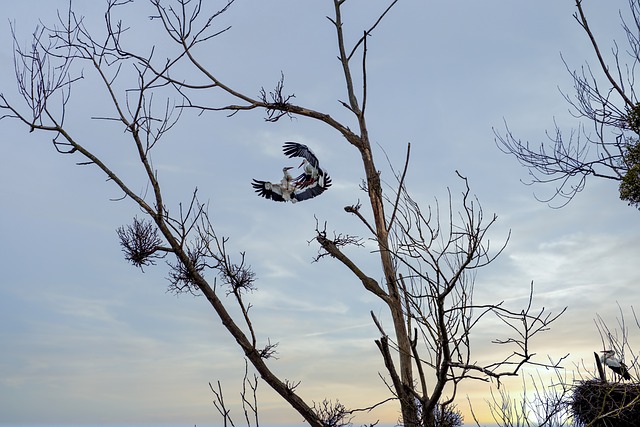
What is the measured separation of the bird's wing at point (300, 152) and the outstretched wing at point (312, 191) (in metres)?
0.16

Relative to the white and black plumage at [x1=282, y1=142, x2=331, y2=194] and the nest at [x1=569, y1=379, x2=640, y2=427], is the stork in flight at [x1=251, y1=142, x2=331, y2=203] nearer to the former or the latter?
the white and black plumage at [x1=282, y1=142, x2=331, y2=194]

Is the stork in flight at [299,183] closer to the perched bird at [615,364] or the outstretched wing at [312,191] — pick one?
the outstretched wing at [312,191]

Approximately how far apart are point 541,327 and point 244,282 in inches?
88.3

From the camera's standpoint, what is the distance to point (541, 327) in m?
3.01

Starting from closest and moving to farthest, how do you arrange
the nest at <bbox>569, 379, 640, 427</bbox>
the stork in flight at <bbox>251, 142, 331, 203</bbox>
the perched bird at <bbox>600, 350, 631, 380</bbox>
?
the perched bird at <bbox>600, 350, 631, 380</bbox>
the nest at <bbox>569, 379, 640, 427</bbox>
the stork in flight at <bbox>251, 142, 331, 203</bbox>

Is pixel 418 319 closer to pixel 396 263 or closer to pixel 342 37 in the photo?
pixel 396 263

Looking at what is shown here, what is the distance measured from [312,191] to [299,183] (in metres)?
0.13

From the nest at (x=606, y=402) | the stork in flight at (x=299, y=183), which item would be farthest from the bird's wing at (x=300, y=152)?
the nest at (x=606, y=402)

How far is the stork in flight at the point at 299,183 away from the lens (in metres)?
5.26

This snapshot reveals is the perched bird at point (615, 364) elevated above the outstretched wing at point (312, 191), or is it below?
below

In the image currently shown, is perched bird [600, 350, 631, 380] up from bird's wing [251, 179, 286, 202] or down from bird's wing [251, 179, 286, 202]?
down

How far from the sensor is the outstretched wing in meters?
5.33

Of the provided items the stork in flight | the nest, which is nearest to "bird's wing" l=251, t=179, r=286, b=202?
the stork in flight

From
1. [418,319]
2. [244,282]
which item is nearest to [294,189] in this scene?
[244,282]
